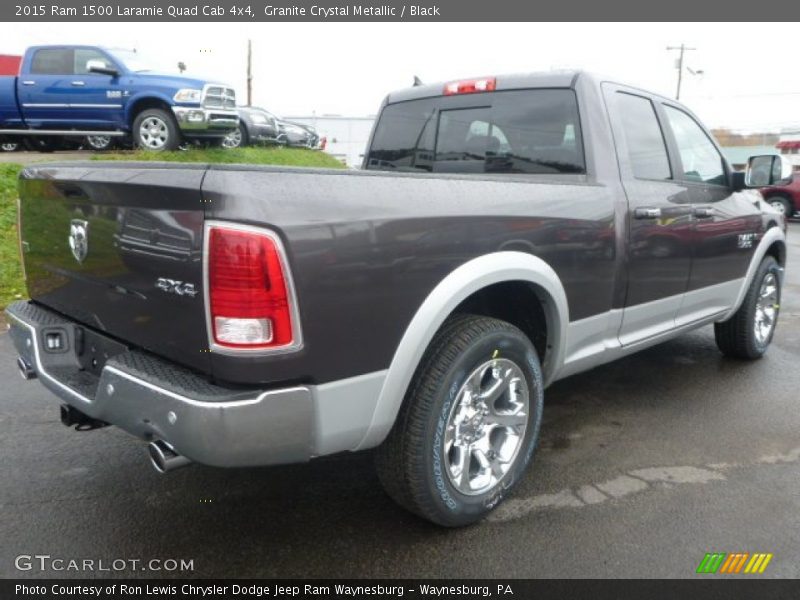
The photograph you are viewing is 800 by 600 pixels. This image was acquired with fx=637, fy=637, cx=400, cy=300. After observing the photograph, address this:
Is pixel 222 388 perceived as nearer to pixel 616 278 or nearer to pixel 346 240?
pixel 346 240

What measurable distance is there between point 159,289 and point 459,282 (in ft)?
3.38

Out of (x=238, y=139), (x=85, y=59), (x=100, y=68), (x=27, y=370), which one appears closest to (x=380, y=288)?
(x=27, y=370)

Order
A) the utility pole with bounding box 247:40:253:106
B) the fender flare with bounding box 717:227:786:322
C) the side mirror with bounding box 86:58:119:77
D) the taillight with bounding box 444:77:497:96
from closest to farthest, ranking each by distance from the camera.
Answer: the taillight with bounding box 444:77:497:96 < the fender flare with bounding box 717:227:786:322 < the side mirror with bounding box 86:58:119:77 < the utility pole with bounding box 247:40:253:106

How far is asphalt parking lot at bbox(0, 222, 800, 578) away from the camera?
239 cm

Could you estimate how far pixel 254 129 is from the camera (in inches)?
516

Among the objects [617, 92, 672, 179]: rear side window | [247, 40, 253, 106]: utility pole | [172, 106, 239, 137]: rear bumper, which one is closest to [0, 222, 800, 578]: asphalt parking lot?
[617, 92, 672, 179]: rear side window

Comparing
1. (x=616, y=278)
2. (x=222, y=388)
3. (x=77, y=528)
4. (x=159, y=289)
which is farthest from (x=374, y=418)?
(x=616, y=278)

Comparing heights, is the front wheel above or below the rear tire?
above

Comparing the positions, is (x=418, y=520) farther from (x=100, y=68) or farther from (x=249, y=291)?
(x=100, y=68)

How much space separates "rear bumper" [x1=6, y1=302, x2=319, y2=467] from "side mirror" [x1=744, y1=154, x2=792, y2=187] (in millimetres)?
3606

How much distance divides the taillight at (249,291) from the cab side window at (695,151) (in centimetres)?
301

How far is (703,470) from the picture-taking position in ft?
10.3

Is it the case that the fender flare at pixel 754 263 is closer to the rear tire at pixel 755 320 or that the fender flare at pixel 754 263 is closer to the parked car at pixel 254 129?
the rear tire at pixel 755 320

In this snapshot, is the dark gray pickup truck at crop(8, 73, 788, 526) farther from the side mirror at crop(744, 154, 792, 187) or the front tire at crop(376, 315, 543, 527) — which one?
the side mirror at crop(744, 154, 792, 187)
